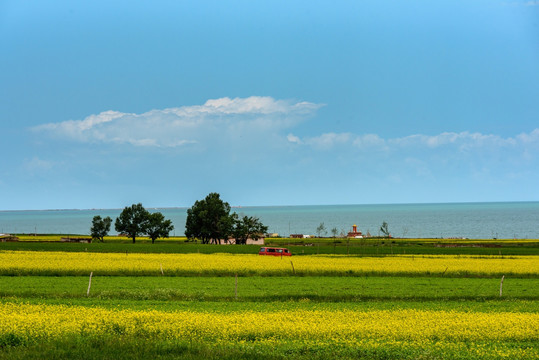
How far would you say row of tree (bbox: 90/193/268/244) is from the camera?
10712cm

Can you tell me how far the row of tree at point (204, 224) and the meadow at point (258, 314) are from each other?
209ft

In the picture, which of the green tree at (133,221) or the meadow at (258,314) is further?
the green tree at (133,221)

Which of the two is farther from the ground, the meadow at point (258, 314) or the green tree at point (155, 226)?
the green tree at point (155, 226)

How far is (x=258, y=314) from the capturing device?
22.7 m

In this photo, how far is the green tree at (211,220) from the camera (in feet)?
353

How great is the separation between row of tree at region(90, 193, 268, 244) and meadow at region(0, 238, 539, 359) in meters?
63.6

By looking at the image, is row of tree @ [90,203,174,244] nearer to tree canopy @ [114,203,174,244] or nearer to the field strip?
tree canopy @ [114,203,174,244]

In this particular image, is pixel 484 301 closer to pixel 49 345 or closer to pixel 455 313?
pixel 455 313

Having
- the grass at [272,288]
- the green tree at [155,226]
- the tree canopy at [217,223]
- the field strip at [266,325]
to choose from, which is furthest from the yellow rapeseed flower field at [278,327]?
the green tree at [155,226]

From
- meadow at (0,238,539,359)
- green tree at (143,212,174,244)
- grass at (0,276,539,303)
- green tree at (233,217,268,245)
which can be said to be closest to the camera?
meadow at (0,238,539,359)

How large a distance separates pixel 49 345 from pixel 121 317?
4063 millimetres

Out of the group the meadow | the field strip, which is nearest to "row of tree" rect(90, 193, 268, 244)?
the meadow

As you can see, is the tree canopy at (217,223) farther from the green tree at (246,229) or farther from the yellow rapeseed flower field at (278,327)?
the yellow rapeseed flower field at (278,327)

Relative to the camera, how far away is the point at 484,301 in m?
30.5
